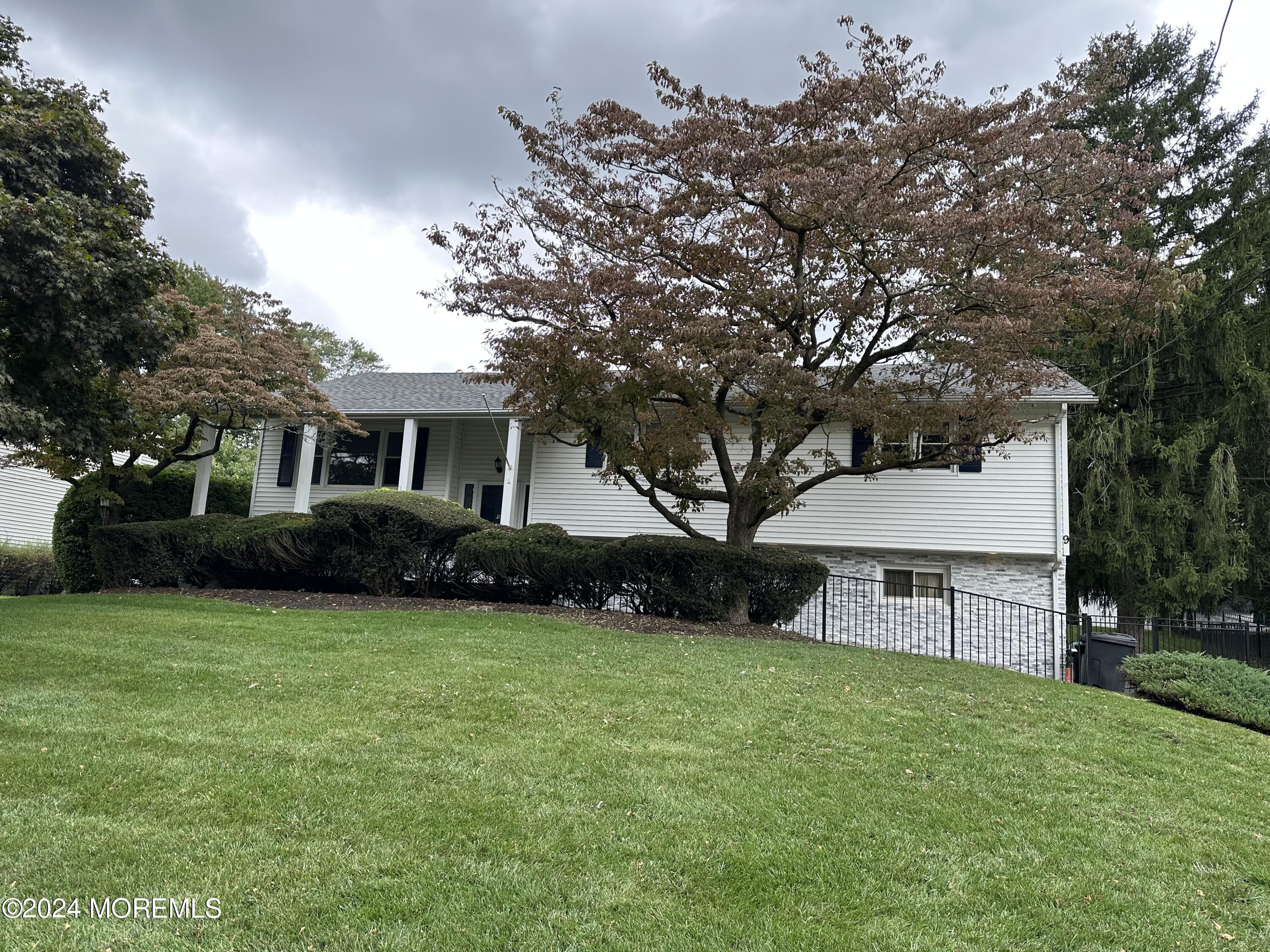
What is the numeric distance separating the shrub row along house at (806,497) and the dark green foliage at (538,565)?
179 cm

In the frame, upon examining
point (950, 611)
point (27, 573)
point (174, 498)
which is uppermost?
point (174, 498)

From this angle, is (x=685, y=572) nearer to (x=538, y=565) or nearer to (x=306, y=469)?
(x=538, y=565)

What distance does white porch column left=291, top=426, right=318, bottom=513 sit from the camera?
17016mm

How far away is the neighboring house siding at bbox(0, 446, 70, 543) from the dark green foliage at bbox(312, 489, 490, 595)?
46.4ft

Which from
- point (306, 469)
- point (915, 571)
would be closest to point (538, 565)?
point (915, 571)

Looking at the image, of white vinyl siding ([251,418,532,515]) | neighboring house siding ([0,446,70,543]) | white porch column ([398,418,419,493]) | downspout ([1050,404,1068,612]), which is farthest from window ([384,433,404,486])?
downspout ([1050,404,1068,612])

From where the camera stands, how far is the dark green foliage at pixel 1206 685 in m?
7.65

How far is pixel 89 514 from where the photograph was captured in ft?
49.3

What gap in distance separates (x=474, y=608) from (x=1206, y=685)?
28.5 ft

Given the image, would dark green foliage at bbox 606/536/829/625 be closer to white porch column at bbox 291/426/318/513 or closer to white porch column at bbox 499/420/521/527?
white porch column at bbox 499/420/521/527

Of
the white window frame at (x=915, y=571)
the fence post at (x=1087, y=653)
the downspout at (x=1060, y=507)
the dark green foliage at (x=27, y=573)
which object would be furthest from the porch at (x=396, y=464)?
the fence post at (x=1087, y=653)

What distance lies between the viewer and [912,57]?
401 inches

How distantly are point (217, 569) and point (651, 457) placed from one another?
7.97 m

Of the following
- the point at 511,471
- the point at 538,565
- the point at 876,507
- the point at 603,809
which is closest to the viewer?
the point at 603,809
